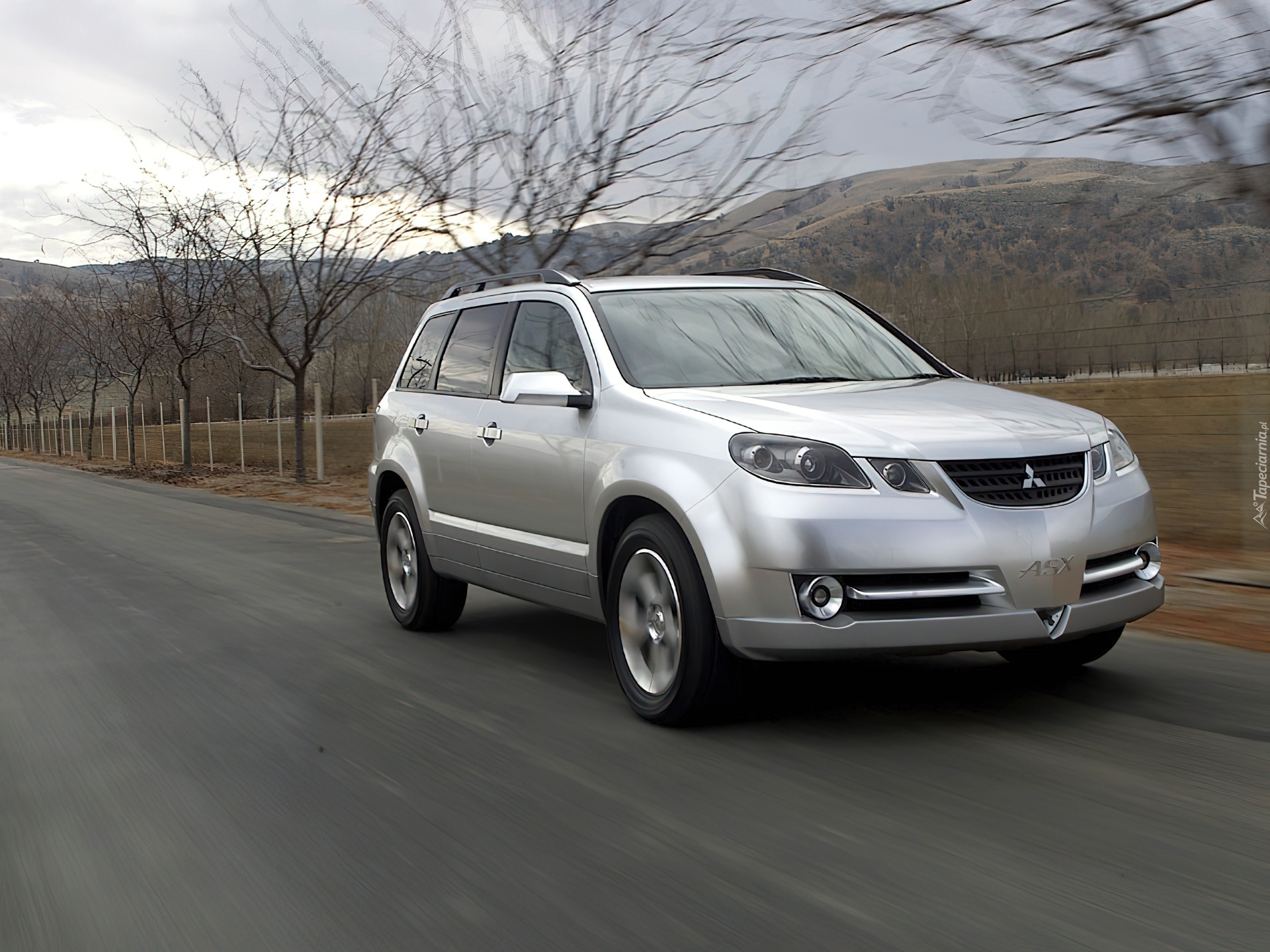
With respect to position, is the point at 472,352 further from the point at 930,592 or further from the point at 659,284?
the point at 930,592

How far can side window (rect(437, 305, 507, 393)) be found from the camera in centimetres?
694

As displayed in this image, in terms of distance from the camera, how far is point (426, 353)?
7859mm

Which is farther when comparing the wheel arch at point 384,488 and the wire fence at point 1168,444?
the wire fence at point 1168,444

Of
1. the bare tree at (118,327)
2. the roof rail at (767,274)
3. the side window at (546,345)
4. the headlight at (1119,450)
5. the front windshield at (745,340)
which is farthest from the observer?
the bare tree at (118,327)

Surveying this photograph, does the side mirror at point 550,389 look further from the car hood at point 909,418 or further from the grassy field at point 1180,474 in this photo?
the grassy field at point 1180,474

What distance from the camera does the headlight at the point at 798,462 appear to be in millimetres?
4613

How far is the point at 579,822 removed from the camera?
13.2ft

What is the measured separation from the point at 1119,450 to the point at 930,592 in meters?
1.35

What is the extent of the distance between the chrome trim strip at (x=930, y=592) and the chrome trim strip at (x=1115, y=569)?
472 millimetres

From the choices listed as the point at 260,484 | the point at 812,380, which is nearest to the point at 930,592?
the point at 812,380

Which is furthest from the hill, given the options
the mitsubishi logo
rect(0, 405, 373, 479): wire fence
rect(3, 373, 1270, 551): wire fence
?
rect(0, 405, 373, 479): wire fence

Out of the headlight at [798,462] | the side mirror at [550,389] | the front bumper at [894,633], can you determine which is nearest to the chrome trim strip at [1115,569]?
the front bumper at [894,633]

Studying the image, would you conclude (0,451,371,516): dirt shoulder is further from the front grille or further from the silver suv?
the front grille

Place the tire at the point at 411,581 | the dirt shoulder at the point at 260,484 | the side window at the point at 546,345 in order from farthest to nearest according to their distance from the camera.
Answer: the dirt shoulder at the point at 260,484 → the tire at the point at 411,581 → the side window at the point at 546,345
